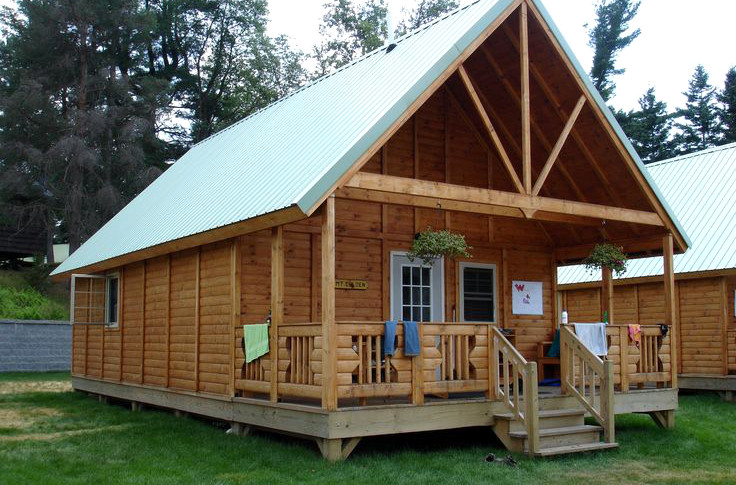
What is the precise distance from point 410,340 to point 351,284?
3342 millimetres

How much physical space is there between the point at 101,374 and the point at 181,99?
26.1m

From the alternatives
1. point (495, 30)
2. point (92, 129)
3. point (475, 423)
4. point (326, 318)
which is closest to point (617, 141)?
point (495, 30)

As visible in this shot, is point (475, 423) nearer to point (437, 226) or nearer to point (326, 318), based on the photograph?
point (326, 318)

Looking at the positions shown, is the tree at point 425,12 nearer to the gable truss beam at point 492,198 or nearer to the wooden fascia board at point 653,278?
the wooden fascia board at point 653,278

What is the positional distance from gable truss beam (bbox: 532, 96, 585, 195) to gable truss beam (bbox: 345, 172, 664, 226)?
0.24 m

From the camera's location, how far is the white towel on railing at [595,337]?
12.3m

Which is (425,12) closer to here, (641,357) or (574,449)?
(641,357)

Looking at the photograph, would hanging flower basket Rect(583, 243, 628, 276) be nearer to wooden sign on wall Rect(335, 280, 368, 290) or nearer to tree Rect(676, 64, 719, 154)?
wooden sign on wall Rect(335, 280, 368, 290)

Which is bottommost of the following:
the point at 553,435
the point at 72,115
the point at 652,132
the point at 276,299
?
the point at 553,435

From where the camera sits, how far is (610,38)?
41.0 m

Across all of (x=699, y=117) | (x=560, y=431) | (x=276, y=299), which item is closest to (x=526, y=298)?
(x=560, y=431)

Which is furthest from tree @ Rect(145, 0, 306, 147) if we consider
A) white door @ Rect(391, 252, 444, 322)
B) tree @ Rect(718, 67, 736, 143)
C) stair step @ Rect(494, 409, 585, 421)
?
stair step @ Rect(494, 409, 585, 421)

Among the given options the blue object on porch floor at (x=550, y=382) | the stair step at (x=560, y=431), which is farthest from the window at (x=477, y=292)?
the stair step at (x=560, y=431)

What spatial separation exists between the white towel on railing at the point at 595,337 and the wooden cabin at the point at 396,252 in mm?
379
